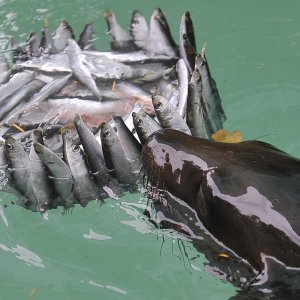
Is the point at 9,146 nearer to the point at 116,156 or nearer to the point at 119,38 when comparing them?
the point at 116,156

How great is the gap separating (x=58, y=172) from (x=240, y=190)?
58.7 inches

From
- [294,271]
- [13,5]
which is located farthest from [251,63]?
[294,271]

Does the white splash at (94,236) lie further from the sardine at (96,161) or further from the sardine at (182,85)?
the sardine at (182,85)

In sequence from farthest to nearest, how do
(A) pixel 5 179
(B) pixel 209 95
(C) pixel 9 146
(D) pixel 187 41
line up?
1. (D) pixel 187 41
2. (B) pixel 209 95
3. (A) pixel 5 179
4. (C) pixel 9 146

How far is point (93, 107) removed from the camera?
522cm

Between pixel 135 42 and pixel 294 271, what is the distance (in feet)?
9.79

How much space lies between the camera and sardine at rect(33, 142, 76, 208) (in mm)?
4105

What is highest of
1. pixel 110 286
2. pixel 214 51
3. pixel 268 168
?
pixel 268 168

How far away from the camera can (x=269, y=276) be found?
10.3 ft

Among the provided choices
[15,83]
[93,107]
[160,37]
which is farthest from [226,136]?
[15,83]

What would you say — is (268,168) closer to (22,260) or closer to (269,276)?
(269,276)

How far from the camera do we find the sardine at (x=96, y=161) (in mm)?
4180

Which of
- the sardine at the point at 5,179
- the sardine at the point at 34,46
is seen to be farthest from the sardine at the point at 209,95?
the sardine at the point at 34,46

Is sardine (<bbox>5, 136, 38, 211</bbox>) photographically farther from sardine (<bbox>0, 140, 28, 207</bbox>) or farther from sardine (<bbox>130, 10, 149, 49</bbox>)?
sardine (<bbox>130, 10, 149, 49</bbox>)
